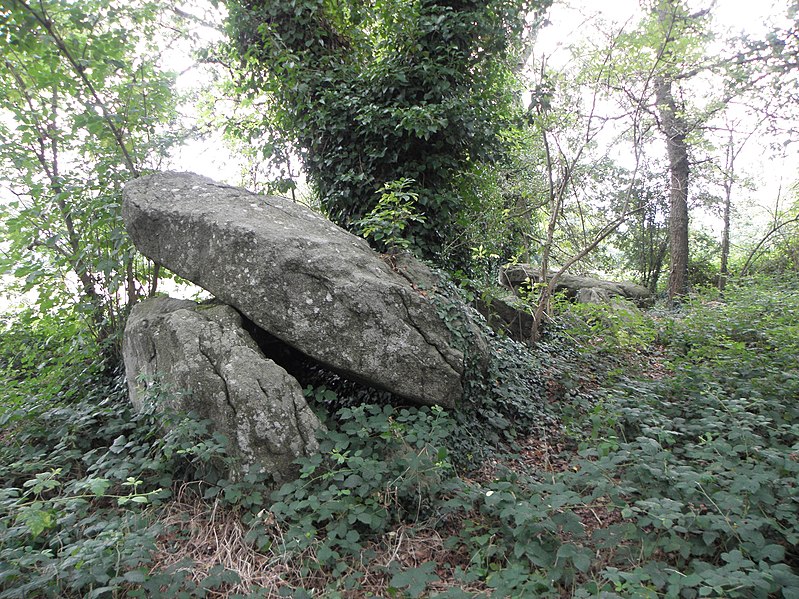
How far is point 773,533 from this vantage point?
9.02 feet

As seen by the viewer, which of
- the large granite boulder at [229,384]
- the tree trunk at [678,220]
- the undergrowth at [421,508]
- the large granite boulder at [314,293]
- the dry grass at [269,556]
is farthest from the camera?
the tree trunk at [678,220]

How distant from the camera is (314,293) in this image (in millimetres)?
4102

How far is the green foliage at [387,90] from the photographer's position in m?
6.24

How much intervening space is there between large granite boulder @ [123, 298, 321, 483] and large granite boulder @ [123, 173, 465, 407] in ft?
0.97

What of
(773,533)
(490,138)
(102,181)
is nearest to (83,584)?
(773,533)

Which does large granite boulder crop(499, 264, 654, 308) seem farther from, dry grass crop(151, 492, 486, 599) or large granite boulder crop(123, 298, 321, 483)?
dry grass crop(151, 492, 486, 599)

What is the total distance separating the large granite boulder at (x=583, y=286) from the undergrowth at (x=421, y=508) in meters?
4.53

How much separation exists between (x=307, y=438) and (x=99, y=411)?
2.14 meters

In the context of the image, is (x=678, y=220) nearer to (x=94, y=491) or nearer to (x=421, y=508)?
(x=421, y=508)

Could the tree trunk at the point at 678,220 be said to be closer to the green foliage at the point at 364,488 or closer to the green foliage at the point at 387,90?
the green foliage at the point at 387,90

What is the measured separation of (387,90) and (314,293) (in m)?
3.58

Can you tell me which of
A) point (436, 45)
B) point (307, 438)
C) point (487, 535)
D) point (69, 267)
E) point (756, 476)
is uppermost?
point (436, 45)

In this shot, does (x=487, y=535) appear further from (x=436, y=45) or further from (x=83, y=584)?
(x=436, y=45)

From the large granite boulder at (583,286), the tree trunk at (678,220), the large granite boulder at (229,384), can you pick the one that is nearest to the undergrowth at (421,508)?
the large granite boulder at (229,384)
